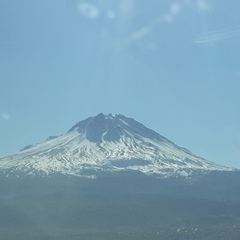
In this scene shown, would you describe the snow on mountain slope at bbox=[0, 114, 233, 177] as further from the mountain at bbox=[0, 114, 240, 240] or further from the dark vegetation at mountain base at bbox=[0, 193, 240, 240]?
the dark vegetation at mountain base at bbox=[0, 193, 240, 240]

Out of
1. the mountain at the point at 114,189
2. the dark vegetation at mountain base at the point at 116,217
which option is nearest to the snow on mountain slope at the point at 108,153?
the mountain at the point at 114,189

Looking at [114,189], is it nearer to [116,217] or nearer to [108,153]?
[116,217]

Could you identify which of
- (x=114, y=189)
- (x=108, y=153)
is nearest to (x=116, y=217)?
(x=114, y=189)

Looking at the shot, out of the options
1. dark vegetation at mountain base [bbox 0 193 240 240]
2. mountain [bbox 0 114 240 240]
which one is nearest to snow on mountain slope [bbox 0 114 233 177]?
mountain [bbox 0 114 240 240]

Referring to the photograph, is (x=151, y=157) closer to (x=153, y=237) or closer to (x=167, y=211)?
(x=167, y=211)

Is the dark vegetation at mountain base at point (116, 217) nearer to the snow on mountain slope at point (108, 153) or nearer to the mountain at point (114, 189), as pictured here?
the mountain at point (114, 189)

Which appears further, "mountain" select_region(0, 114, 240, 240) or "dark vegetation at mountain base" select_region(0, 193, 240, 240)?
"mountain" select_region(0, 114, 240, 240)

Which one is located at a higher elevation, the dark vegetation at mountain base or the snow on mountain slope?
the snow on mountain slope
